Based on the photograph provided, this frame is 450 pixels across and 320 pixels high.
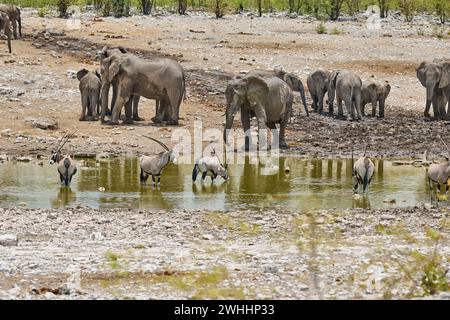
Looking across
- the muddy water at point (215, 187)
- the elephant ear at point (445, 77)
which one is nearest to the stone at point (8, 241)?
the muddy water at point (215, 187)

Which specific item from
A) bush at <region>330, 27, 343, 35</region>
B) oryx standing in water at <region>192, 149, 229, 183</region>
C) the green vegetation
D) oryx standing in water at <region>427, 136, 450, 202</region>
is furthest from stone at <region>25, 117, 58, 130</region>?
the green vegetation

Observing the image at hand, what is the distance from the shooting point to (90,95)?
80.8ft

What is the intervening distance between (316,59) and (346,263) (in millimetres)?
23021

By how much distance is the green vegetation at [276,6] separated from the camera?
46.8 meters

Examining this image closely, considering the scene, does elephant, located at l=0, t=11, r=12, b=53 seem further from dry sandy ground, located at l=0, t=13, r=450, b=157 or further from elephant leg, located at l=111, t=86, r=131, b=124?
elephant leg, located at l=111, t=86, r=131, b=124

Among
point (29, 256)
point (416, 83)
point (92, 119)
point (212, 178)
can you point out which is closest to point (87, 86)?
point (92, 119)

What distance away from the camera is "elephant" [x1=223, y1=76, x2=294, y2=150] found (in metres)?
21.8

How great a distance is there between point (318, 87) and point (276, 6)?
87.0ft

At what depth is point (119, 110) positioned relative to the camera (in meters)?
23.9

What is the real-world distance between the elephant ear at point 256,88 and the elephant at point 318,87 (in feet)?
17.2

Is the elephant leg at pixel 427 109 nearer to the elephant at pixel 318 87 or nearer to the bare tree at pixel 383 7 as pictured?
the elephant at pixel 318 87

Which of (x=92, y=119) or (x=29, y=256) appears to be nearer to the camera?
(x=29, y=256)
